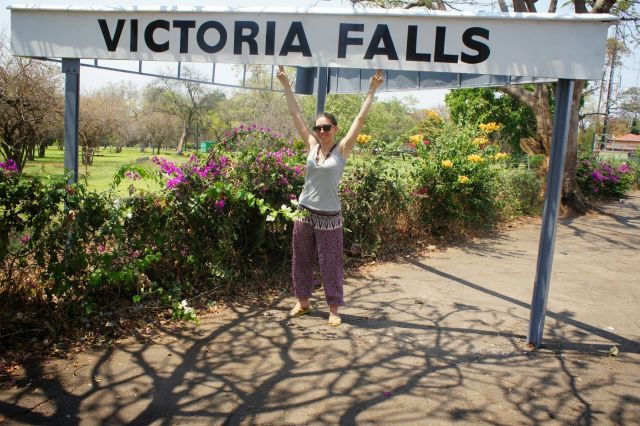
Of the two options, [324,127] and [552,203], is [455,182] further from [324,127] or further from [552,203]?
[324,127]

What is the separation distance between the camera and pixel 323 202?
4.18 m

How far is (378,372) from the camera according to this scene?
3551 millimetres

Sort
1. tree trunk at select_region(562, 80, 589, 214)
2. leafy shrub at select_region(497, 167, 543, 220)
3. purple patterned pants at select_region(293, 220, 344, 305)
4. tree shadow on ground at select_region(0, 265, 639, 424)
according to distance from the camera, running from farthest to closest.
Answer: tree trunk at select_region(562, 80, 589, 214) → leafy shrub at select_region(497, 167, 543, 220) → purple patterned pants at select_region(293, 220, 344, 305) → tree shadow on ground at select_region(0, 265, 639, 424)

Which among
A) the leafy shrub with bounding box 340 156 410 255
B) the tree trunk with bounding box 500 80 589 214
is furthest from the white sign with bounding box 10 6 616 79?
the tree trunk with bounding box 500 80 589 214

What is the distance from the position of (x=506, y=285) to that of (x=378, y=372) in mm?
3194

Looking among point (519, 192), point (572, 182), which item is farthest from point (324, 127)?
point (572, 182)

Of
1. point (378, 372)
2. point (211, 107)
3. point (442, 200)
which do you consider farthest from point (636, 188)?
point (211, 107)

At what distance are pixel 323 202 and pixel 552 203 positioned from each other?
187cm

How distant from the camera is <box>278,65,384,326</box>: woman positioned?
4.14 meters

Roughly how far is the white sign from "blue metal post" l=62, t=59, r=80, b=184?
0.13 metres

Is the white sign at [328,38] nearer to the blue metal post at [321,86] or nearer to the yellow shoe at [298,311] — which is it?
the blue metal post at [321,86]

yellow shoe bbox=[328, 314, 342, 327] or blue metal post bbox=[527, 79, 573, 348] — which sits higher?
blue metal post bbox=[527, 79, 573, 348]

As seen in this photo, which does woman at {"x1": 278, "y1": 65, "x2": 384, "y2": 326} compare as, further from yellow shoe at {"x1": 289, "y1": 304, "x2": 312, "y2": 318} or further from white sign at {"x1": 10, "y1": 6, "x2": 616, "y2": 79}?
white sign at {"x1": 10, "y1": 6, "x2": 616, "y2": 79}

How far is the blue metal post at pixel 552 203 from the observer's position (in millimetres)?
3844
